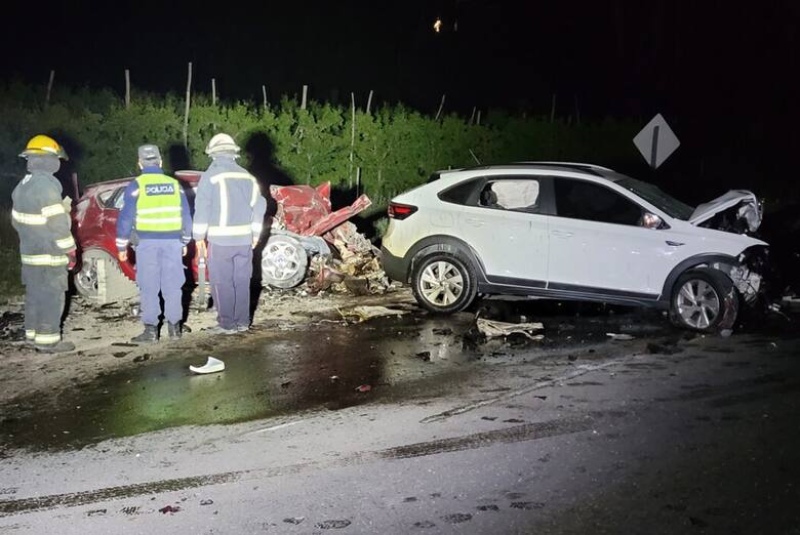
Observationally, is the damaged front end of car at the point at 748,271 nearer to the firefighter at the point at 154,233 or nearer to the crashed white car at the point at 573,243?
the crashed white car at the point at 573,243

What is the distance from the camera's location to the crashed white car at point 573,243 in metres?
9.28

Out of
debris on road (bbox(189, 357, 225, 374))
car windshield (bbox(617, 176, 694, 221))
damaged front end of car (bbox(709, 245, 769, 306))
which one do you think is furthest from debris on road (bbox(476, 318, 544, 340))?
debris on road (bbox(189, 357, 225, 374))

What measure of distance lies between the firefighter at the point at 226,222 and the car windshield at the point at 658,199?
162 inches

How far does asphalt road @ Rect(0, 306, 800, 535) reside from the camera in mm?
4820

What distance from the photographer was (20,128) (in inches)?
517

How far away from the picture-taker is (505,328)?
929 centimetres

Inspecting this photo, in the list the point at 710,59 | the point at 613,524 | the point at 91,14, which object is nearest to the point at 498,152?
the point at 613,524

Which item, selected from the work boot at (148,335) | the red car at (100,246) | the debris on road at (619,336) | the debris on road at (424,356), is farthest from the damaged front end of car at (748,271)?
the red car at (100,246)

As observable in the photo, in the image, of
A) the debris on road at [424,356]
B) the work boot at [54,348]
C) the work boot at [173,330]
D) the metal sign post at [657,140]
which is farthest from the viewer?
the metal sign post at [657,140]

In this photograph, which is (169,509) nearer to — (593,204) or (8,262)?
(593,204)

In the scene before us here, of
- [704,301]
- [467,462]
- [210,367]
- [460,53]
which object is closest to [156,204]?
[210,367]

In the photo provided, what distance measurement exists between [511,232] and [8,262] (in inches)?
273

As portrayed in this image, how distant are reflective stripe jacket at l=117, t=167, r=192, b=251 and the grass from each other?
3.04m

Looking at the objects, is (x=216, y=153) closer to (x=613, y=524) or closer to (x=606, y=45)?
(x=613, y=524)
